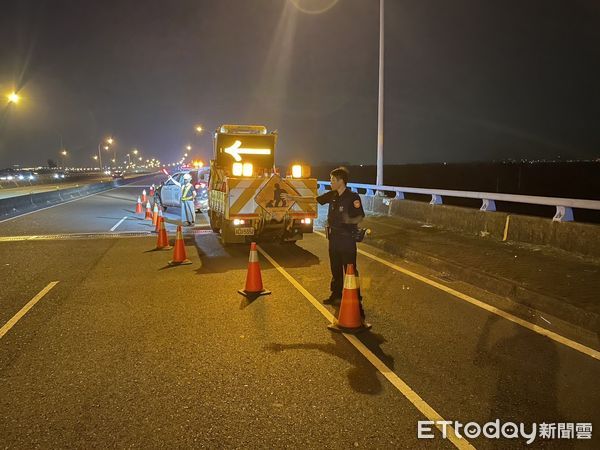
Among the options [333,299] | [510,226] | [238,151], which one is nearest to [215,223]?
[238,151]

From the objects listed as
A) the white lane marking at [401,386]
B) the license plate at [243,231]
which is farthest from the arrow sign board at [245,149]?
the white lane marking at [401,386]

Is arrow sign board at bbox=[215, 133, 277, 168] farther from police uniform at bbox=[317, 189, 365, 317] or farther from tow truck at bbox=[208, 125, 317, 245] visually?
police uniform at bbox=[317, 189, 365, 317]

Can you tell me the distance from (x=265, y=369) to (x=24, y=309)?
13.0 ft

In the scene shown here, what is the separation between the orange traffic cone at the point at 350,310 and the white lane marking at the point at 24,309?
3.87 m

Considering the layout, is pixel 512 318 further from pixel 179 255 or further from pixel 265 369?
pixel 179 255

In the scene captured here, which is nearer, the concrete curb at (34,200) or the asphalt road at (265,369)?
the asphalt road at (265,369)

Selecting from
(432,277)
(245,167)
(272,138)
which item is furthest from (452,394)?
(272,138)

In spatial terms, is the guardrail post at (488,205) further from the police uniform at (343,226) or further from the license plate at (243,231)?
the police uniform at (343,226)

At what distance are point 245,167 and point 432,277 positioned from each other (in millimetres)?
4931

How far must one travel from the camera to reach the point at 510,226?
1088 cm

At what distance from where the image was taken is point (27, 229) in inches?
591

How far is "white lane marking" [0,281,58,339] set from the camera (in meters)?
5.80

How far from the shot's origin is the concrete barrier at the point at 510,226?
8906 mm

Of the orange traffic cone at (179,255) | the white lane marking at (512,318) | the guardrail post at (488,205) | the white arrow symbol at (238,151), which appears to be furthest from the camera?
the white arrow symbol at (238,151)
